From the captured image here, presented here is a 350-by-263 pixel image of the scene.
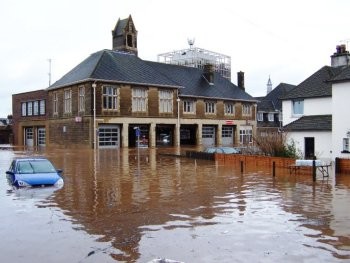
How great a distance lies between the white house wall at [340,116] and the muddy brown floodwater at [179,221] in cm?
997

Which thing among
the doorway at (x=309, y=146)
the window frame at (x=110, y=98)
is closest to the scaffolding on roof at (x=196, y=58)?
the window frame at (x=110, y=98)

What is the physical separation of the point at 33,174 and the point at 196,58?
8278 centimetres

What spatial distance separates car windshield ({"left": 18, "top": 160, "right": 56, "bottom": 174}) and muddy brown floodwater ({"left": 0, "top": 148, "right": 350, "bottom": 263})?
99cm

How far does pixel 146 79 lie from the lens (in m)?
52.9

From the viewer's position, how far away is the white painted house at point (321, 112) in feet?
96.7

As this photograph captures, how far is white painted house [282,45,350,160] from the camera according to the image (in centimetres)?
2948

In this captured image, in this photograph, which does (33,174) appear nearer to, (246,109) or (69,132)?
(69,132)

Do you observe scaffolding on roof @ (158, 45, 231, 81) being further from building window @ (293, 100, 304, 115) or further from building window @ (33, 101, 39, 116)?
building window @ (293, 100, 304, 115)

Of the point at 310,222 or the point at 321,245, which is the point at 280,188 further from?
the point at 321,245

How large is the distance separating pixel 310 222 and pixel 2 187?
12.4 meters

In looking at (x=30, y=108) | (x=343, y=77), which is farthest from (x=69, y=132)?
(x=343, y=77)

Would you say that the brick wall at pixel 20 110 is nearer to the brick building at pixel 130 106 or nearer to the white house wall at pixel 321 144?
the brick building at pixel 130 106

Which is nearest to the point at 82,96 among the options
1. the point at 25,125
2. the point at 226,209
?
the point at 25,125

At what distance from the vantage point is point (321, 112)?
36.1 meters
